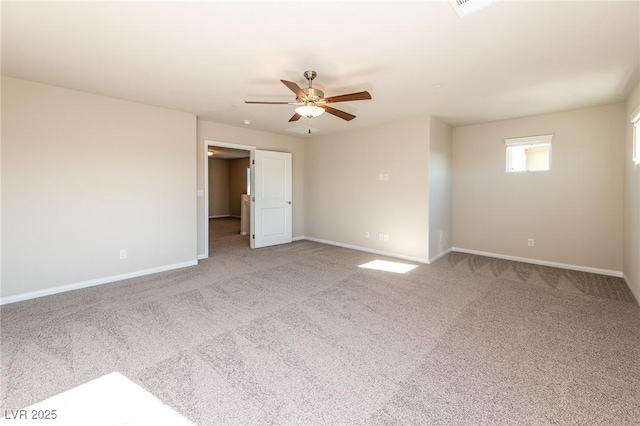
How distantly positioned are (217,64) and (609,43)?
3.50m

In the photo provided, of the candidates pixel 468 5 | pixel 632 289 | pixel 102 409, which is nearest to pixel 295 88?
pixel 468 5

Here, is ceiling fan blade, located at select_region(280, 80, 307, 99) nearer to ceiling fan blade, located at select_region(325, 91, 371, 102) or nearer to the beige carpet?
ceiling fan blade, located at select_region(325, 91, 371, 102)

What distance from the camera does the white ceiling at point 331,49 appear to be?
6.62 feet

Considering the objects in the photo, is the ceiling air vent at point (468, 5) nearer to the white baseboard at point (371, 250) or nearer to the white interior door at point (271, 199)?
the white baseboard at point (371, 250)

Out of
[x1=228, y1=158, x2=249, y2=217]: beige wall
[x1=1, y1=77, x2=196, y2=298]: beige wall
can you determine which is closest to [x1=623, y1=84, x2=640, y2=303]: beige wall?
[x1=1, y1=77, x2=196, y2=298]: beige wall

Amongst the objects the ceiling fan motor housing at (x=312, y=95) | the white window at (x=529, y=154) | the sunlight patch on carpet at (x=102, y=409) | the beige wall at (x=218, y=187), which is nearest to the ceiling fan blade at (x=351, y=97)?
the ceiling fan motor housing at (x=312, y=95)

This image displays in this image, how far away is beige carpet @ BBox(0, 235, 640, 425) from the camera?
1683 millimetres

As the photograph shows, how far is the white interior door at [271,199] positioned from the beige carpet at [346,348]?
231cm

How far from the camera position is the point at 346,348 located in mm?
2285

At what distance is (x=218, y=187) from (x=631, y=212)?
1140 cm

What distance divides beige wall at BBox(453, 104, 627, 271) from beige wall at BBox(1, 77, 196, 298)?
508 cm

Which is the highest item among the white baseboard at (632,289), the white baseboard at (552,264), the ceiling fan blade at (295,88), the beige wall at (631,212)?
the ceiling fan blade at (295,88)

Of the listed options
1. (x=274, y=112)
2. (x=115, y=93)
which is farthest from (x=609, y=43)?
(x=115, y=93)

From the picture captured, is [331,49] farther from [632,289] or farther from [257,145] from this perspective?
[632,289]
